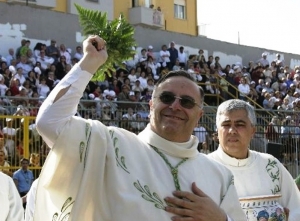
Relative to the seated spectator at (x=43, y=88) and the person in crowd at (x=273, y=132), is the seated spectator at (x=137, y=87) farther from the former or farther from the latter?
the person in crowd at (x=273, y=132)

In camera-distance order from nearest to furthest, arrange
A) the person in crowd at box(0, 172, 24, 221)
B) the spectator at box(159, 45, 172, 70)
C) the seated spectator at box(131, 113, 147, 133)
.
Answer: the person in crowd at box(0, 172, 24, 221) < the seated spectator at box(131, 113, 147, 133) < the spectator at box(159, 45, 172, 70)

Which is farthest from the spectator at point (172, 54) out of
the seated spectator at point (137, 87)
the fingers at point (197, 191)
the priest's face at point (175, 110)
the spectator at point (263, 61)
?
the fingers at point (197, 191)

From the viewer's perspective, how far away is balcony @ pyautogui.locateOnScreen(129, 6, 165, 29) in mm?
33938

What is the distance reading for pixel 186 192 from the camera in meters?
4.21

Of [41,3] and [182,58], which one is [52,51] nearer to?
[182,58]

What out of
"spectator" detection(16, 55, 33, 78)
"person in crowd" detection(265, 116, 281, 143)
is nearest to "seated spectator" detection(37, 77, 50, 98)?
"spectator" detection(16, 55, 33, 78)

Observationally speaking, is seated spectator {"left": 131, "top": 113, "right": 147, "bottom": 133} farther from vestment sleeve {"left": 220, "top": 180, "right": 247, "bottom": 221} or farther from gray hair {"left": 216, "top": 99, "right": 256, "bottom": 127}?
vestment sleeve {"left": 220, "top": 180, "right": 247, "bottom": 221}

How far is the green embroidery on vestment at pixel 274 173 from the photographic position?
6.18 meters

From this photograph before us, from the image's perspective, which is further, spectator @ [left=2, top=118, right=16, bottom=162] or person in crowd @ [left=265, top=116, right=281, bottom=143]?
person in crowd @ [left=265, top=116, right=281, bottom=143]

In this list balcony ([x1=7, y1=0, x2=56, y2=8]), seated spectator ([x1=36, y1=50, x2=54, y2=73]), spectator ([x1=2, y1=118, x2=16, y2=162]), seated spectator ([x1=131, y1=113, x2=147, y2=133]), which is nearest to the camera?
spectator ([x1=2, y1=118, x2=16, y2=162])

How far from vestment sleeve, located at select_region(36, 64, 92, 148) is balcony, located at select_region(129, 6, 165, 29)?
29.8 meters

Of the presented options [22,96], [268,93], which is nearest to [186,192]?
[22,96]

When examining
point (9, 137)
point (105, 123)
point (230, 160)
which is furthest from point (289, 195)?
point (105, 123)

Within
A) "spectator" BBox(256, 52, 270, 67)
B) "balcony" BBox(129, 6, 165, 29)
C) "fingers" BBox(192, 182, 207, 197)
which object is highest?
"balcony" BBox(129, 6, 165, 29)
